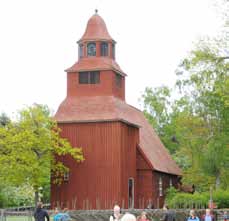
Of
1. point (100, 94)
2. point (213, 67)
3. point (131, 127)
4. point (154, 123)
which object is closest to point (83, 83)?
point (100, 94)

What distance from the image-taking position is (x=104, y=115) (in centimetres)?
4956

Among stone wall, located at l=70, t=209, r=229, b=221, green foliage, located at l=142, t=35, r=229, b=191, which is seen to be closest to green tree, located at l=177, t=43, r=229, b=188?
green foliage, located at l=142, t=35, r=229, b=191

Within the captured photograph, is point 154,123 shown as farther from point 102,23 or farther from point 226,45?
point 226,45

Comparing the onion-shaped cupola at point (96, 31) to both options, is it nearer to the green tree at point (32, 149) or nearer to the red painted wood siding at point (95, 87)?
the red painted wood siding at point (95, 87)

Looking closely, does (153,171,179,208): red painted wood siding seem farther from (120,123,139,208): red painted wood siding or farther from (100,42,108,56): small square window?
(100,42,108,56): small square window

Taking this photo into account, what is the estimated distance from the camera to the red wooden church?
48812mm

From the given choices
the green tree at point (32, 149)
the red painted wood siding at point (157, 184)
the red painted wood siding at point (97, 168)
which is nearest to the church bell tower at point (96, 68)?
the red painted wood siding at point (97, 168)

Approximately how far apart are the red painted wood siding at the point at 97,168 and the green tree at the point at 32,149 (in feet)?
3.10

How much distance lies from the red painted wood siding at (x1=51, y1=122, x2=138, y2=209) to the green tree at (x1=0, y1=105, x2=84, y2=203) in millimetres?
945

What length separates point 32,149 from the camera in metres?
48.8

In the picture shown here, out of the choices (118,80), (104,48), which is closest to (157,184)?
(118,80)

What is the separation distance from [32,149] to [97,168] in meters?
4.97

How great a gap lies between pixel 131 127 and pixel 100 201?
6.82 meters

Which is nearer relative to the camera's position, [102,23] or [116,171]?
[116,171]
